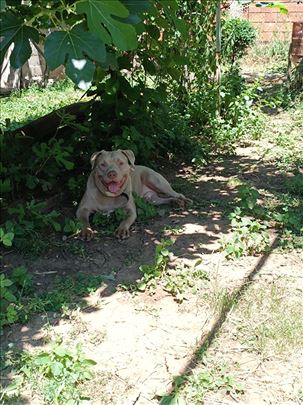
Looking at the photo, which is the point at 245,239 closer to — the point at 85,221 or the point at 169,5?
the point at 85,221

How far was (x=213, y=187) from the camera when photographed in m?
6.26

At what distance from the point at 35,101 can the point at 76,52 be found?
332 inches

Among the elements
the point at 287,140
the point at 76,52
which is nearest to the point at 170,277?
the point at 76,52

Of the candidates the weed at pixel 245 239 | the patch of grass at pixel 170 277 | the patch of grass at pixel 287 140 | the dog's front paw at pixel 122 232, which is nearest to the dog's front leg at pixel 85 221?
the dog's front paw at pixel 122 232

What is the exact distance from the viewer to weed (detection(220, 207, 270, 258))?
Result: 14.6ft

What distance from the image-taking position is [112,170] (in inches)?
197

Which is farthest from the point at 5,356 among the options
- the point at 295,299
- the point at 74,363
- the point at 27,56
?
the point at 295,299

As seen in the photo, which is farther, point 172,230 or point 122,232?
point 172,230

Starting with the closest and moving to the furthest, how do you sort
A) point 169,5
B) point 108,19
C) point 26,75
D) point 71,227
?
point 108,19 < point 169,5 < point 71,227 < point 26,75

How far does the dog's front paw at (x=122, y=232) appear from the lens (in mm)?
4801

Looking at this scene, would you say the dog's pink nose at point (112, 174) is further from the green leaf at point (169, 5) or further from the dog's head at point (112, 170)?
the green leaf at point (169, 5)

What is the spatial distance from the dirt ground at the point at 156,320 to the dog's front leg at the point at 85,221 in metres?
0.09

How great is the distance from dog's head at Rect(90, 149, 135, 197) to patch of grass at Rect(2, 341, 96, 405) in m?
2.16

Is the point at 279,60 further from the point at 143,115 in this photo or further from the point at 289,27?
the point at 143,115
